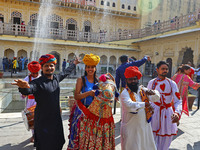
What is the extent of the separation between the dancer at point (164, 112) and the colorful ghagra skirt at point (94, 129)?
869mm

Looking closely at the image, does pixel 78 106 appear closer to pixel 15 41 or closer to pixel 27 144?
pixel 27 144

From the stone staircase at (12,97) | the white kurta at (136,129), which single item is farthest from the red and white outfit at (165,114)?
the stone staircase at (12,97)

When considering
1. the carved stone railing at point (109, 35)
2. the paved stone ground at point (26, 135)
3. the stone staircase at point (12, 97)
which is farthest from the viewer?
the carved stone railing at point (109, 35)

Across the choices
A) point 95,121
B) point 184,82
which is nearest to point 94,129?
point 95,121

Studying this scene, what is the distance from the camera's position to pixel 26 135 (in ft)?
11.5

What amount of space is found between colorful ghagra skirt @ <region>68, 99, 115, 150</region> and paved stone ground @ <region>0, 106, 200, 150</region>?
3.39ft

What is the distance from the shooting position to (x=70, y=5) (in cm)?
2058

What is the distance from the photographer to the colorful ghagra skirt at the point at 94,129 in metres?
2.18

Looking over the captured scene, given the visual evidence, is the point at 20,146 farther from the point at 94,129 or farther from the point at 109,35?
the point at 109,35

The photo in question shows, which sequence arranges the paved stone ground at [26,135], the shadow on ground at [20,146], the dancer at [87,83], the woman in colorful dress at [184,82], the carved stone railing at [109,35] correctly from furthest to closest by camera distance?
1. the carved stone railing at [109,35]
2. the woman in colorful dress at [184,82]
3. the paved stone ground at [26,135]
4. the shadow on ground at [20,146]
5. the dancer at [87,83]

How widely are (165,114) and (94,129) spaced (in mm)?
1230

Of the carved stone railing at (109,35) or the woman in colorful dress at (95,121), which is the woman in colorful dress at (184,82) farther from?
the carved stone railing at (109,35)

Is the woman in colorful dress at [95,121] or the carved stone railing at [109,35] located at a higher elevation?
the carved stone railing at [109,35]

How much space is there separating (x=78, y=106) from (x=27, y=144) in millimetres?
1601
